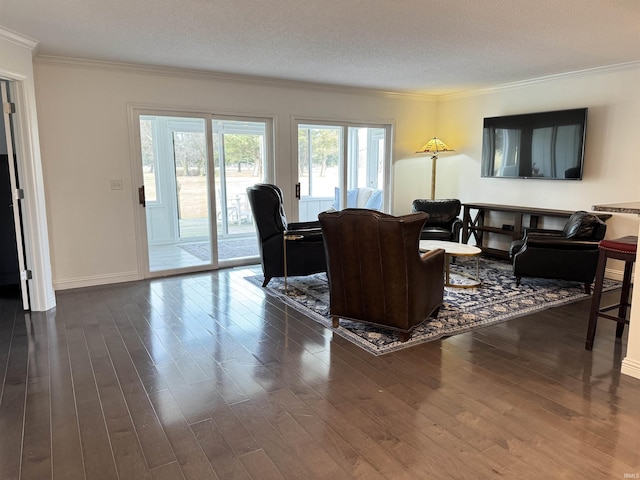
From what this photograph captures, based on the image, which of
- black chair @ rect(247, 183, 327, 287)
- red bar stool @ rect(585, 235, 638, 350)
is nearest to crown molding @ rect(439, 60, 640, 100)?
red bar stool @ rect(585, 235, 638, 350)

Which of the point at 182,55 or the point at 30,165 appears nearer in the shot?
the point at 30,165

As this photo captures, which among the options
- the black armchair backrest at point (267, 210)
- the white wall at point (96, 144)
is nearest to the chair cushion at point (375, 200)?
the white wall at point (96, 144)

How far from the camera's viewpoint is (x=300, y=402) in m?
2.49

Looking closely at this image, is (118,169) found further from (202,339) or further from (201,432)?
(201,432)

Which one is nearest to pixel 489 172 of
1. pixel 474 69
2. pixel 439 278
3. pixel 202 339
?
pixel 474 69

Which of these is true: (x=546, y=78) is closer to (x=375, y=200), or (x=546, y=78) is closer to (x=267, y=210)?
(x=375, y=200)

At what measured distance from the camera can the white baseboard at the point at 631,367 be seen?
2.75 metres

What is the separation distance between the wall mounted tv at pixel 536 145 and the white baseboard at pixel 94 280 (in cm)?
518

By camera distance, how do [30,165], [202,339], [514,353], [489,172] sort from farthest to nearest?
[489,172] → [30,165] → [202,339] → [514,353]

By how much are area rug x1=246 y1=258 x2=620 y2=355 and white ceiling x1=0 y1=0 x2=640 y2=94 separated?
2445mm

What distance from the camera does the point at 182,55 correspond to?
4504mm

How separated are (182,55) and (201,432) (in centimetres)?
380

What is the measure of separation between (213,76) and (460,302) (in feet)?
13.1

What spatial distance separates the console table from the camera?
5598mm
